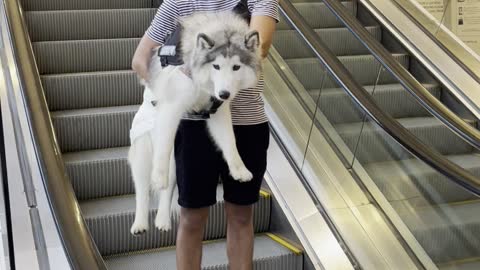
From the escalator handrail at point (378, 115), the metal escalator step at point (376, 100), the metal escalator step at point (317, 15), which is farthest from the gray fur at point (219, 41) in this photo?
the metal escalator step at point (317, 15)

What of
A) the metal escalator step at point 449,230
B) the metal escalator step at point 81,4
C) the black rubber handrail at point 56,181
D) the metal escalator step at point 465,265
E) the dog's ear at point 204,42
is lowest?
the metal escalator step at point 465,265

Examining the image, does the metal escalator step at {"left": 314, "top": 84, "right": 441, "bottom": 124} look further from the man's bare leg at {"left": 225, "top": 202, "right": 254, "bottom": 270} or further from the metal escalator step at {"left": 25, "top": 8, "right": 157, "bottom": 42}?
the metal escalator step at {"left": 25, "top": 8, "right": 157, "bottom": 42}

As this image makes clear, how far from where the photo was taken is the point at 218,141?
200 centimetres

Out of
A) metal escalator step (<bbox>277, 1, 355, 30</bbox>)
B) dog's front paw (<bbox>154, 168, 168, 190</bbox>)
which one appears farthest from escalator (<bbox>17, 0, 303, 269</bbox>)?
metal escalator step (<bbox>277, 1, 355, 30</bbox>)

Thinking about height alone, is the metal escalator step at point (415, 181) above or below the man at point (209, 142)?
below

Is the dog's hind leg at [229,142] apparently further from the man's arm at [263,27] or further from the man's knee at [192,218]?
the man's knee at [192,218]

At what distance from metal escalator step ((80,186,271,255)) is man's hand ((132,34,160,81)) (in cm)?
116

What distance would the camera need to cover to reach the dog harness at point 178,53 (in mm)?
1878

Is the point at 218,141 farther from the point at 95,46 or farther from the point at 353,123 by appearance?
the point at 95,46

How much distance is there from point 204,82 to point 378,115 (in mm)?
1402

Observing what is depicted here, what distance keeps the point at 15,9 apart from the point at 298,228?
6.32 feet

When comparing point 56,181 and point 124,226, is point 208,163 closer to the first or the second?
point 56,181

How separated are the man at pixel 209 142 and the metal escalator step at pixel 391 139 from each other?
3.65 feet

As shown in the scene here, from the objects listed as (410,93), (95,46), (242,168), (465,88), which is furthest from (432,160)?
(95,46)
